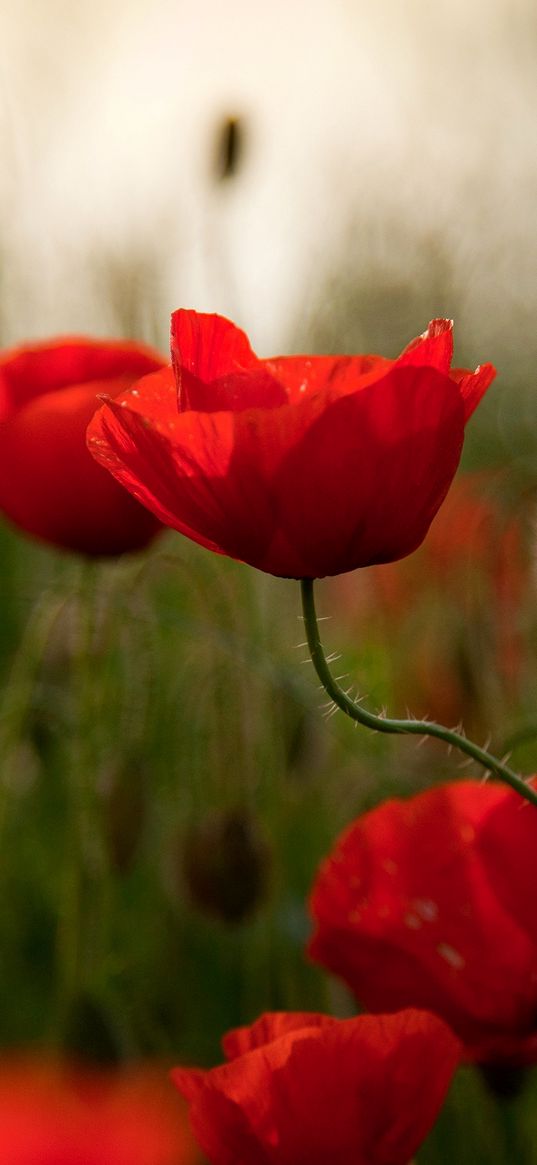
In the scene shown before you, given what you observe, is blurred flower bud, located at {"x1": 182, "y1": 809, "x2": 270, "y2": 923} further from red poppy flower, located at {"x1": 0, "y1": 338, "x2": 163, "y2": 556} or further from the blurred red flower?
the blurred red flower

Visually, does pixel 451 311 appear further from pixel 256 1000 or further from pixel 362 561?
pixel 362 561

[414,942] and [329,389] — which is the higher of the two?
[329,389]

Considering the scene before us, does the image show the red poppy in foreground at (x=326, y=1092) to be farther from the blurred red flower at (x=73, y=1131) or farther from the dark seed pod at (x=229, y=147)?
the dark seed pod at (x=229, y=147)

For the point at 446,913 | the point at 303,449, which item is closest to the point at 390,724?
the point at 303,449

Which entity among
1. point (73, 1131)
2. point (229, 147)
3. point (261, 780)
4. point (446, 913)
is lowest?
point (261, 780)

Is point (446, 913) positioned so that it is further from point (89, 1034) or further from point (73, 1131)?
point (73, 1131)

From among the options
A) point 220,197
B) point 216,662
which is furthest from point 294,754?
point 220,197

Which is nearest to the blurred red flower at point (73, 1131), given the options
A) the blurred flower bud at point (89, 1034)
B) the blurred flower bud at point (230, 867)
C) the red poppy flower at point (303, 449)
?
the red poppy flower at point (303, 449)
